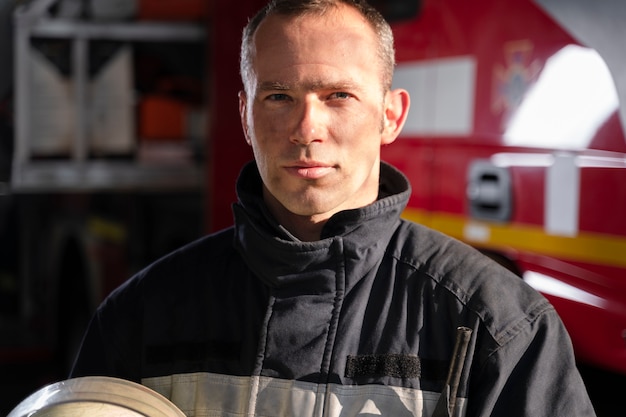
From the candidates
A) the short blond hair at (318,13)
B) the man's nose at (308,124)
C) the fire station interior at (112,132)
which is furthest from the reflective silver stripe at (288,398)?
the fire station interior at (112,132)

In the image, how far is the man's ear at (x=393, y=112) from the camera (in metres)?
1.81

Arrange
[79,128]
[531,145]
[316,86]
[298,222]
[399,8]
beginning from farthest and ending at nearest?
1. [79,128]
2. [399,8]
3. [531,145]
4. [298,222]
5. [316,86]

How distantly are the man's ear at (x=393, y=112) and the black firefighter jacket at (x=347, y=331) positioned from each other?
0.15m

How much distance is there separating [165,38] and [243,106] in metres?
3.20

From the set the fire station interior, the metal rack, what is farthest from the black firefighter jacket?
the metal rack

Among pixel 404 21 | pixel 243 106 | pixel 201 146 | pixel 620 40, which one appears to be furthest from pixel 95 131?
pixel 243 106

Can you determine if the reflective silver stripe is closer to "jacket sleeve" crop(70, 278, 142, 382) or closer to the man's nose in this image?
"jacket sleeve" crop(70, 278, 142, 382)

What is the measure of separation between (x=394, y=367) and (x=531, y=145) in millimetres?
1958

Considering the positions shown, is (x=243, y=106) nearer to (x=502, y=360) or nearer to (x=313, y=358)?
(x=313, y=358)

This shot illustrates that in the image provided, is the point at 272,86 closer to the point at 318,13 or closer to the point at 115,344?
the point at 318,13

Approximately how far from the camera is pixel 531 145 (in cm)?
342

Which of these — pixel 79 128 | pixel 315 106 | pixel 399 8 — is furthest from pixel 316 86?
pixel 79 128

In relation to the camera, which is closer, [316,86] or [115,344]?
[316,86]

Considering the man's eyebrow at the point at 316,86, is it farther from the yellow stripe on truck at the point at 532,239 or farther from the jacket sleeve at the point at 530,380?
the yellow stripe on truck at the point at 532,239
